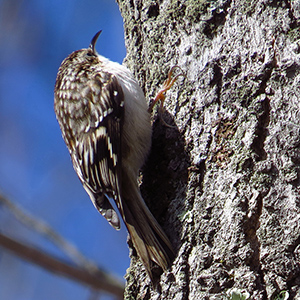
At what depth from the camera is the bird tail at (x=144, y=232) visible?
162 cm

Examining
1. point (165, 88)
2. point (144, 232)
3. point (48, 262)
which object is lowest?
point (48, 262)

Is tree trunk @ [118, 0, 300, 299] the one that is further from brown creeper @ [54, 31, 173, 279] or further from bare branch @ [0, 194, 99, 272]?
bare branch @ [0, 194, 99, 272]

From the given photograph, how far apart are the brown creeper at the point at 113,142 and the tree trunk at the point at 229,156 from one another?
7cm

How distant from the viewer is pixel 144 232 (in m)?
1.73

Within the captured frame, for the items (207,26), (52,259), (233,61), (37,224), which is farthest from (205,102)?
(37,224)

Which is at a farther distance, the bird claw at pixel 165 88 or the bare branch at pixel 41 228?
the bare branch at pixel 41 228

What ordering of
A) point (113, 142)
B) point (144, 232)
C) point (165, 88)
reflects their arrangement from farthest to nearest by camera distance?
point (113, 142), point (165, 88), point (144, 232)

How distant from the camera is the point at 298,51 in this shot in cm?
156

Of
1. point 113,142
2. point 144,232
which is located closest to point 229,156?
point 144,232

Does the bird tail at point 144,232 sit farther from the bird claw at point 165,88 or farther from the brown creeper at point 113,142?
the bird claw at point 165,88

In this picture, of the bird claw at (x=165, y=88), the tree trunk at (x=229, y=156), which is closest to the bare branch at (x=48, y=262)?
the tree trunk at (x=229, y=156)

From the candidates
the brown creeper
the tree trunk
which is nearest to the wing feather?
the brown creeper

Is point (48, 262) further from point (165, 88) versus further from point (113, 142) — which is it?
point (165, 88)

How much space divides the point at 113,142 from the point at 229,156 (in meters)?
0.66
